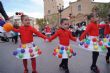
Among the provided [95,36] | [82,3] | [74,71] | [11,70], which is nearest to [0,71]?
[11,70]

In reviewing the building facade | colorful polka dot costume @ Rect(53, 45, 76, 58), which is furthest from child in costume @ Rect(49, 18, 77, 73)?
the building facade

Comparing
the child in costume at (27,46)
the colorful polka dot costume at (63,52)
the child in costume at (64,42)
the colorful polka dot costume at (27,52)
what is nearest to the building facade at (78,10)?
the child in costume at (64,42)

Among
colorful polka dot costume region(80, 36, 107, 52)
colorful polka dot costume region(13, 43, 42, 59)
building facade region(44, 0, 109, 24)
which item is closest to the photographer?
colorful polka dot costume region(13, 43, 42, 59)

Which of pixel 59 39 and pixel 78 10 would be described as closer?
pixel 59 39

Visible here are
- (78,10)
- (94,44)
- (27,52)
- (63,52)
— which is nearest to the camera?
(27,52)

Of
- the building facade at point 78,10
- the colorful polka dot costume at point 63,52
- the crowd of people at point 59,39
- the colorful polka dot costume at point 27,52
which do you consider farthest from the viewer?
the building facade at point 78,10

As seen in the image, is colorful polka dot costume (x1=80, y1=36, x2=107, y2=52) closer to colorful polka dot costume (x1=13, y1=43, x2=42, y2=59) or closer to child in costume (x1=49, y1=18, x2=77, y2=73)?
child in costume (x1=49, y1=18, x2=77, y2=73)

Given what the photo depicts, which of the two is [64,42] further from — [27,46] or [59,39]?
[27,46]

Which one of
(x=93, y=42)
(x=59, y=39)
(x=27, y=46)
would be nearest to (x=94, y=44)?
(x=93, y=42)

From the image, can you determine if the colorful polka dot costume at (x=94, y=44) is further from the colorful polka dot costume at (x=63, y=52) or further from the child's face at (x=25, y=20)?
the child's face at (x=25, y=20)

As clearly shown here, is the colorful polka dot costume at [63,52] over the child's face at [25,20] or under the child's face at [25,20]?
under

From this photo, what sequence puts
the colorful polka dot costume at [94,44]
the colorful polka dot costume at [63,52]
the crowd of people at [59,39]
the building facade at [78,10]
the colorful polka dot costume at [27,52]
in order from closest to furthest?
1. the colorful polka dot costume at [27,52]
2. the crowd of people at [59,39]
3. the colorful polka dot costume at [63,52]
4. the colorful polka dot costume at [94,44]
5. the building facade at [78,10]

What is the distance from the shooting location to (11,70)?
9.45m

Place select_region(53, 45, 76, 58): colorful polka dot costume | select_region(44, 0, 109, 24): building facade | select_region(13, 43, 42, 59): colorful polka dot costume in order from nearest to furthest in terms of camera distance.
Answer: select_region(13, 43, 42, 59): colorful polka dot costume
select_region(53, 45, 76, 58): colorful polka dot costume
select_region(44, 0, 109, 24): building facade
